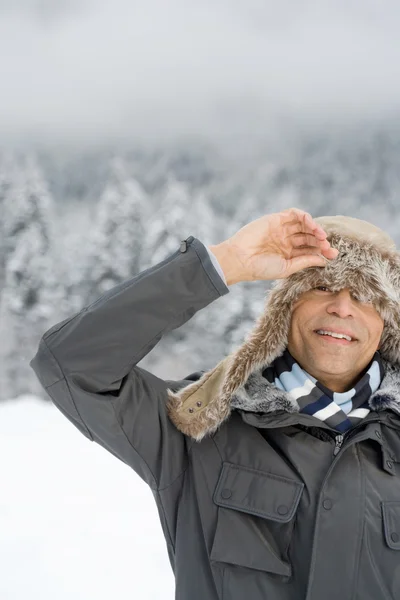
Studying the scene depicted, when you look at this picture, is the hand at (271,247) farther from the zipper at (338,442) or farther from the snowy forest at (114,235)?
the snowy forest at (114,235)

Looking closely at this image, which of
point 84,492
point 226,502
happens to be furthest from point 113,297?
point 84,492

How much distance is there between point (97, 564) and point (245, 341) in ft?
13.3

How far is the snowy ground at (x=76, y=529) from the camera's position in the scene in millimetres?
5543

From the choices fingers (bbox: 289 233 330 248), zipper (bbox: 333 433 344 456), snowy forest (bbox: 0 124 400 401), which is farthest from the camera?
snowy forest (bbox: 0 124 400 401)

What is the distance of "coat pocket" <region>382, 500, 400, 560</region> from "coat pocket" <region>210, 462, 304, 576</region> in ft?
1.04

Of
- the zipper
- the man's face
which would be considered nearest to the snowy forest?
the man's face

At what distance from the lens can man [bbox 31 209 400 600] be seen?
2256 mm

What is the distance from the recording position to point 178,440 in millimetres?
2523

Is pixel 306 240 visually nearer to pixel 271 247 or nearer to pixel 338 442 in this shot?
pixel 271 247

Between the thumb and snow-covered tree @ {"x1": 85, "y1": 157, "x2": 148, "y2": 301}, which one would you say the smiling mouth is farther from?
snow-covered tree @ {"x1": 85, "y1": 157, "x2": 148, "y2": 301}

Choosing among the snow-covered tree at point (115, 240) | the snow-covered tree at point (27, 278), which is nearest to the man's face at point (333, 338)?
the snow-covered tree at point (115, 240)

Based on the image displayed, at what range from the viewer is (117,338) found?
2.23m

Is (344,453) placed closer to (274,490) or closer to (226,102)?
(274,490)

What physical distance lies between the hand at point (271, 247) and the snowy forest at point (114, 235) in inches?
442
